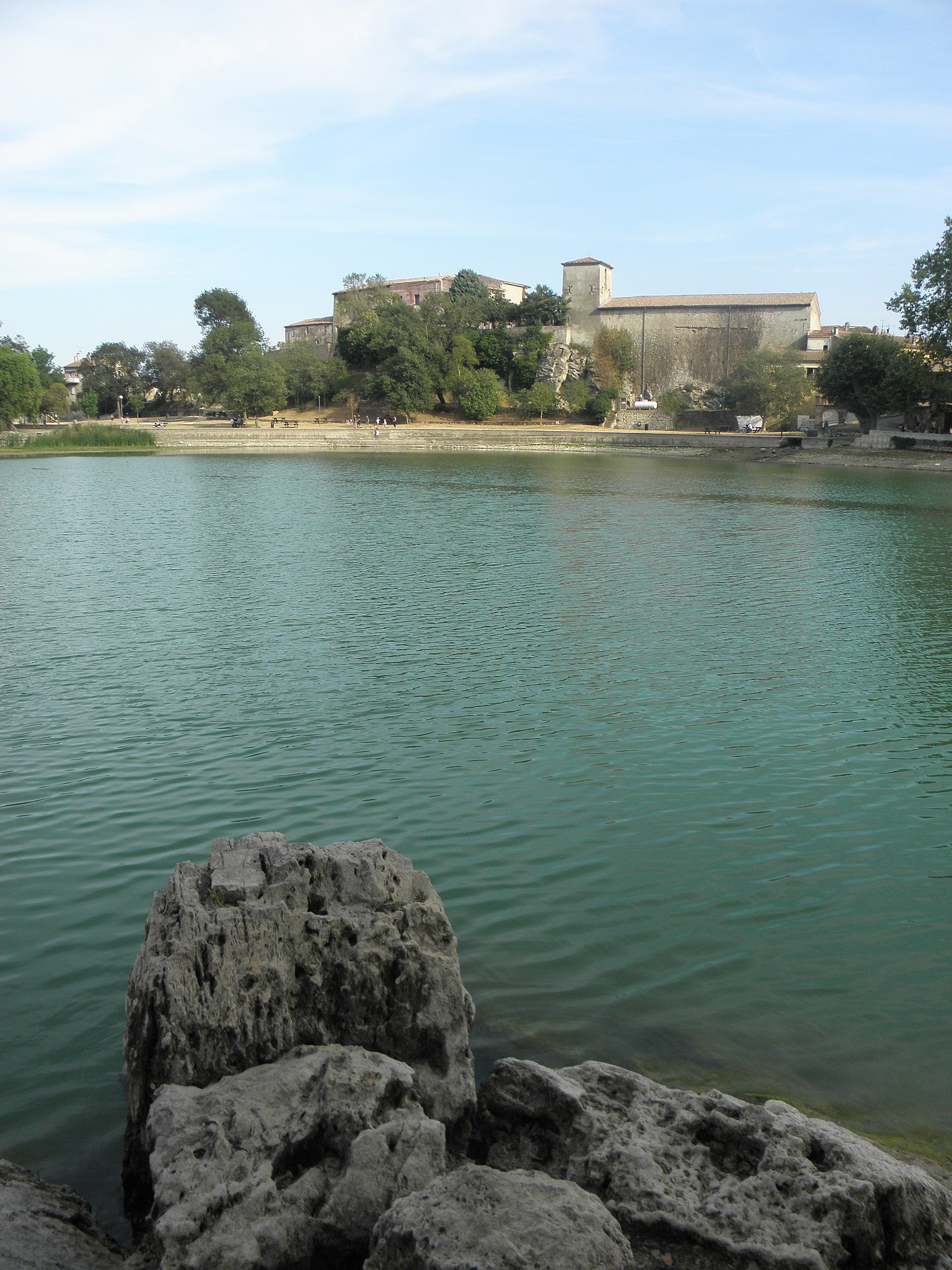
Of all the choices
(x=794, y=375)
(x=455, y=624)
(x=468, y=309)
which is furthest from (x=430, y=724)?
(x=468, y=309)

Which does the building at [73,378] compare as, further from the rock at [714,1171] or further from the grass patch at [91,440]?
the rock at [714,1171]

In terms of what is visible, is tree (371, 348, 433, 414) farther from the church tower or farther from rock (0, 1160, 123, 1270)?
rock (0, 1160, 123, 1270)

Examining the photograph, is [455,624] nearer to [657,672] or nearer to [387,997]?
[657,672]

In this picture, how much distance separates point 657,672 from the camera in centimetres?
1215

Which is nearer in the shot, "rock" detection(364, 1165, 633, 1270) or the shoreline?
"rock" detection(364, 1165, 633, 1270)

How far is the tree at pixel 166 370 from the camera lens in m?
97.2

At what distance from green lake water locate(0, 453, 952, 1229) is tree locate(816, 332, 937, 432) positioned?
4242cm

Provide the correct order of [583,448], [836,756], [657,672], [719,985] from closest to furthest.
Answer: [719,985]
[836,756]
[657,672]
[583,448]

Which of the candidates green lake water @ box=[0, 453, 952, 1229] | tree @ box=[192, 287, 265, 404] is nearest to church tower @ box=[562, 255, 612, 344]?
tree @ box=[192, 287, 265, 404]

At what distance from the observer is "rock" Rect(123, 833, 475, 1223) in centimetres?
388

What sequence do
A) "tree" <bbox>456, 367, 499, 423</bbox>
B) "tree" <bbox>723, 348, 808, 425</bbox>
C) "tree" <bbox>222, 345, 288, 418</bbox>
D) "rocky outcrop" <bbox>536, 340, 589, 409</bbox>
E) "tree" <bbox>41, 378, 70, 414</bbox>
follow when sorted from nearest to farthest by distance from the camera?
"tree" <bbox>723, 348, 808, 425</bbox> < "tree" <bbox>222, 345, 288, 418</bbox> < "tree" <bbox>456, 367, 499, 423</bbox> < "rocky outcrop" <bbox>536, 340, 589, 409</bbox> < "tree" <bbox>41, 378, 70, 414</bbox>

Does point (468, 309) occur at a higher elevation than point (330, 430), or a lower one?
higher

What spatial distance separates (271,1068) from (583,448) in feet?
236

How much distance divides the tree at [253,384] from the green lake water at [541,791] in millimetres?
61500
